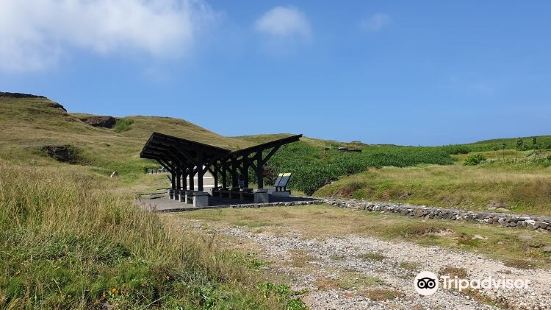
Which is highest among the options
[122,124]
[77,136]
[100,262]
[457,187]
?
[122,124]

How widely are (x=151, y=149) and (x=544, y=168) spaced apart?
21730 millimetres

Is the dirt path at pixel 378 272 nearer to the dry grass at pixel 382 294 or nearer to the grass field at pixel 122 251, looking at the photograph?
the dry grass at pixel 382 294

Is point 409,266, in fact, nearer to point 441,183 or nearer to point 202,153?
point 441,183

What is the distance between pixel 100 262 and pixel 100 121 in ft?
313

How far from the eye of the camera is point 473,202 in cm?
1853

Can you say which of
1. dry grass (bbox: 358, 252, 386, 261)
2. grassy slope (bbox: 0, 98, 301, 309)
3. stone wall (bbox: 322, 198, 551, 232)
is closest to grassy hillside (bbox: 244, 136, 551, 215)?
stone wall (bbox: 322, 198, 551, 232)

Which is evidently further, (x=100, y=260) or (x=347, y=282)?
(x=347, y=282)

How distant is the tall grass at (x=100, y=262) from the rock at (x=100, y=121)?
91727 millimetres

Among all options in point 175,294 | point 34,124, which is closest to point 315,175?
point 175,294

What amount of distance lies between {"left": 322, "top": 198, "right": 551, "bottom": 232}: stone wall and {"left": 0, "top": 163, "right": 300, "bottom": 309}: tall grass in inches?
365

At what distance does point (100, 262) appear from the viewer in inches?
222

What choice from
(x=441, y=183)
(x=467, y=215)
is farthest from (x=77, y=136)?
(x=467, y=215)

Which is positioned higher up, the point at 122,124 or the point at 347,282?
the point at 122,124

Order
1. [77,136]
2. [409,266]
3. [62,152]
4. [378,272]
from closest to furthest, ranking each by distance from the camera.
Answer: [378,272] < [409,266] < [62,152] < [77,136]
